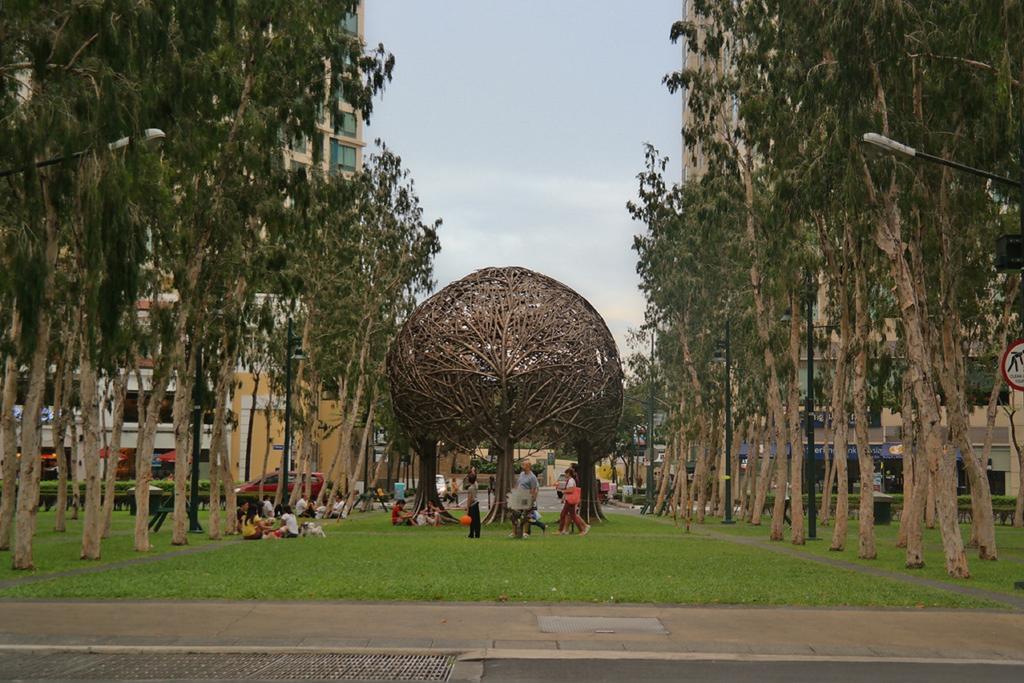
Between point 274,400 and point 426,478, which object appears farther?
point 274,400

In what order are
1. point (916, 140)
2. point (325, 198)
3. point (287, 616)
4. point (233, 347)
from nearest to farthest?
point (287, 616) < point (916, 140) < point (325, 198) < point (233, 347)

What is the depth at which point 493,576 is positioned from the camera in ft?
66.8

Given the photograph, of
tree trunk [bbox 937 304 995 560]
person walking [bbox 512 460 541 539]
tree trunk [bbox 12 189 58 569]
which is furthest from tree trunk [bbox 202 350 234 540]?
tree trunk [bbox 937 304 995 560]

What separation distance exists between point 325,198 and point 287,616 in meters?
16.9

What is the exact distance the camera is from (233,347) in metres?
33.1

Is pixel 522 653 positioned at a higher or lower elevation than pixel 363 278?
lower

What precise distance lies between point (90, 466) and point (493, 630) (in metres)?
15.0

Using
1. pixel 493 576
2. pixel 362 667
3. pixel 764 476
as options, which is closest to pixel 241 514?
pixel 764 476

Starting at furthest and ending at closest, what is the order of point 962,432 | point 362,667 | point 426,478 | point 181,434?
point 426,478, point 181,434, point 962,432, point 362,667

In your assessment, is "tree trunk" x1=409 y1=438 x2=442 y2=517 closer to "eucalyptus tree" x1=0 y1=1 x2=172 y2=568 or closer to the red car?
the red car

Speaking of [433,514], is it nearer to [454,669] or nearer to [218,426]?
[218,426]

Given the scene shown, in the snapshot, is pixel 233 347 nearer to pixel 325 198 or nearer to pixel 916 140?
pixel 325 198

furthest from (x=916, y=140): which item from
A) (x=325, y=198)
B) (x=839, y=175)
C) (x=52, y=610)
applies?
(x=52, y=610)

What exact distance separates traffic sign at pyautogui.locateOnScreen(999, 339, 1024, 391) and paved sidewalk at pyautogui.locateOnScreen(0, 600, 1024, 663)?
3.14 meters
